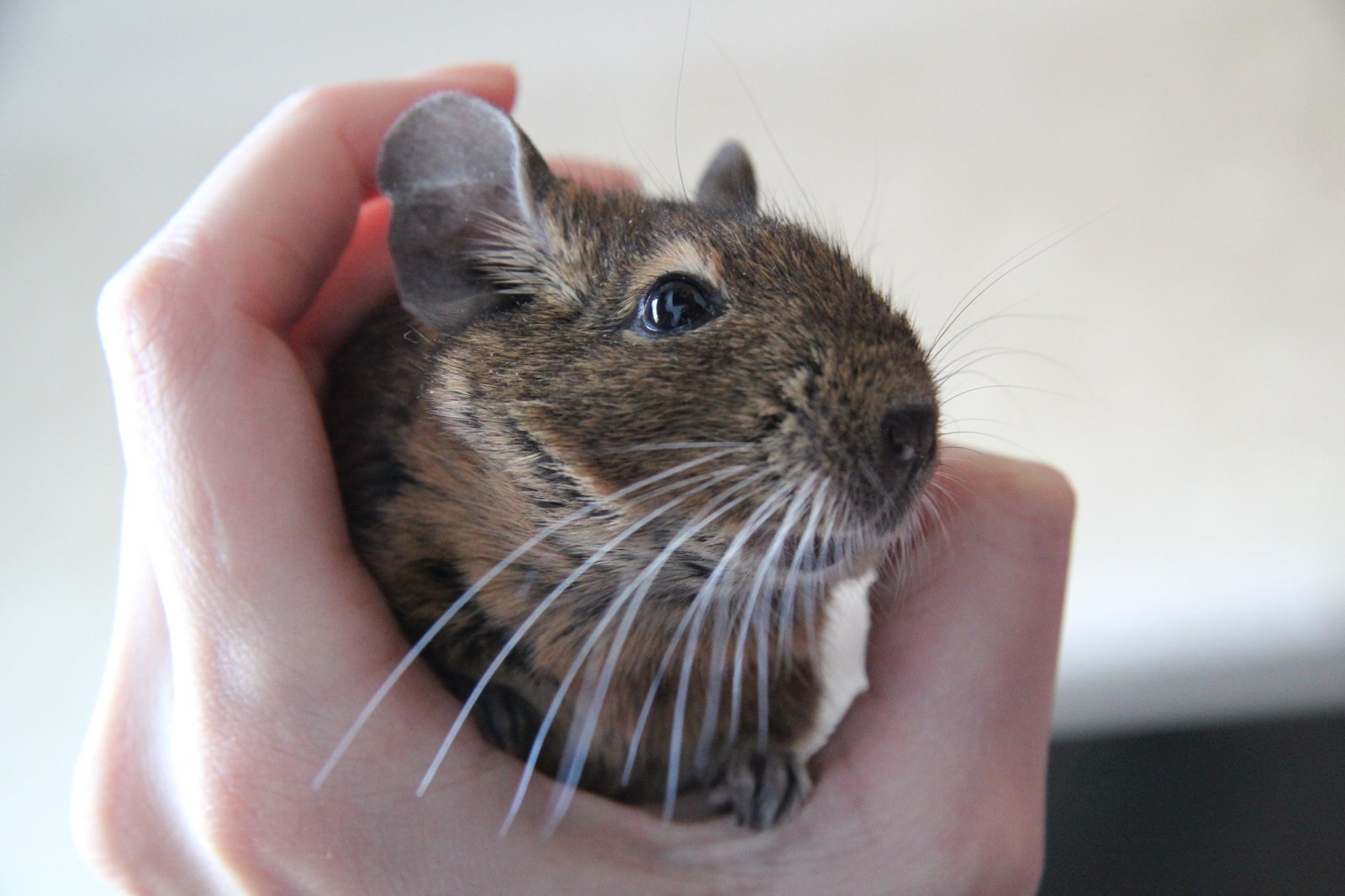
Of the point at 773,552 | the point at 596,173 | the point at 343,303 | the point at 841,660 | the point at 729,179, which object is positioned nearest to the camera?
the point at 773,552

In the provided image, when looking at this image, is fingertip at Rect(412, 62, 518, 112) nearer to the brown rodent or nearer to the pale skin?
the pale skin

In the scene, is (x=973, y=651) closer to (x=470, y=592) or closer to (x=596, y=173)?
(x=470, y=592)

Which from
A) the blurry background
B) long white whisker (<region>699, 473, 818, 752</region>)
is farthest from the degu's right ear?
the blurry background

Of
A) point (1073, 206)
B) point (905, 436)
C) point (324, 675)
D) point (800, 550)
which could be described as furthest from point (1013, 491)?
point (1073, 206)

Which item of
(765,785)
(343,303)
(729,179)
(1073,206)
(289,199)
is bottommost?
(765,785)

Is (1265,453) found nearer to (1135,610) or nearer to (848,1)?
(1135,610)

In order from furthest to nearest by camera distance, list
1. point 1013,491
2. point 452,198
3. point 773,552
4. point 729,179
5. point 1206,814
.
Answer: point 1206,814
point 729,179
point 1013,491
point 452,198
point 773,552

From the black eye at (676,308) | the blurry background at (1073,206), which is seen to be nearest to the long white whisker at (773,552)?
the black eye at (676,308)

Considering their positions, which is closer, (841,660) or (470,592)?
(470,592)
